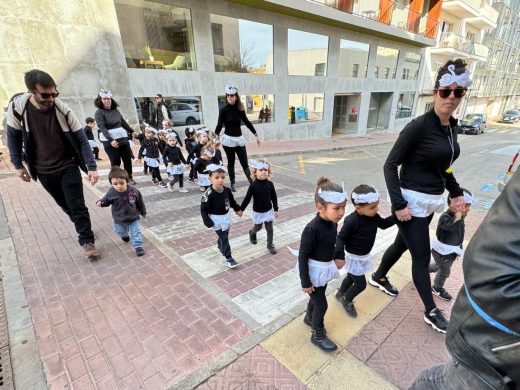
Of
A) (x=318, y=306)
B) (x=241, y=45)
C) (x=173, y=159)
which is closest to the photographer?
(x=318, y=306)

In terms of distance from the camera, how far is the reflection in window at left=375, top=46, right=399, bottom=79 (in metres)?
21.4

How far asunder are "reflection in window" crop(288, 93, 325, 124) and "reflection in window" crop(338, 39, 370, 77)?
9.11ft

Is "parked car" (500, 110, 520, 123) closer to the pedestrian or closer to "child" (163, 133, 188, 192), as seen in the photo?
"child" (163, 133, 188, 192)

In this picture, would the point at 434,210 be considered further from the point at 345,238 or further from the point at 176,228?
the point at 176,228

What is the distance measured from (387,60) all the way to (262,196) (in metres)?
24.2

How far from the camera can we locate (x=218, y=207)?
141 inches

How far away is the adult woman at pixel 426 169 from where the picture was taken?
2229 millimetres

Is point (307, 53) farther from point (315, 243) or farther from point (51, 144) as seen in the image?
point (315, 243)

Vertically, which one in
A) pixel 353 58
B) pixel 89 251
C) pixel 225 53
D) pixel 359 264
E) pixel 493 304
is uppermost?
pixel 353 58

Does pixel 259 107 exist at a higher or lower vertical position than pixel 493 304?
lower

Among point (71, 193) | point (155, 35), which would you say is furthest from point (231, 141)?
point (155, 35)

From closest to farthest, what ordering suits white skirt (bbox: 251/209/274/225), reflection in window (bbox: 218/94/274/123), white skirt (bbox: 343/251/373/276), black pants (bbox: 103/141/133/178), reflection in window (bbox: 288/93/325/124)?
white skirt (bbox: 343/251/373/276), white skirt (bbox: 251/209/274/225), black pants (bbox: 103/141/133/178), reflection in window (bbox: 218/94/274/123), reflection in window (bbox: 288/93/325/124)

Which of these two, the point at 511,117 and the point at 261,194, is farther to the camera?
the point at 511,117

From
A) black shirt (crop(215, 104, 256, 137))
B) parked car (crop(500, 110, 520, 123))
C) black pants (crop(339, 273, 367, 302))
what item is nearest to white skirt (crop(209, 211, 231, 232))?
black pants (crop(339, 273, 367, 302))
